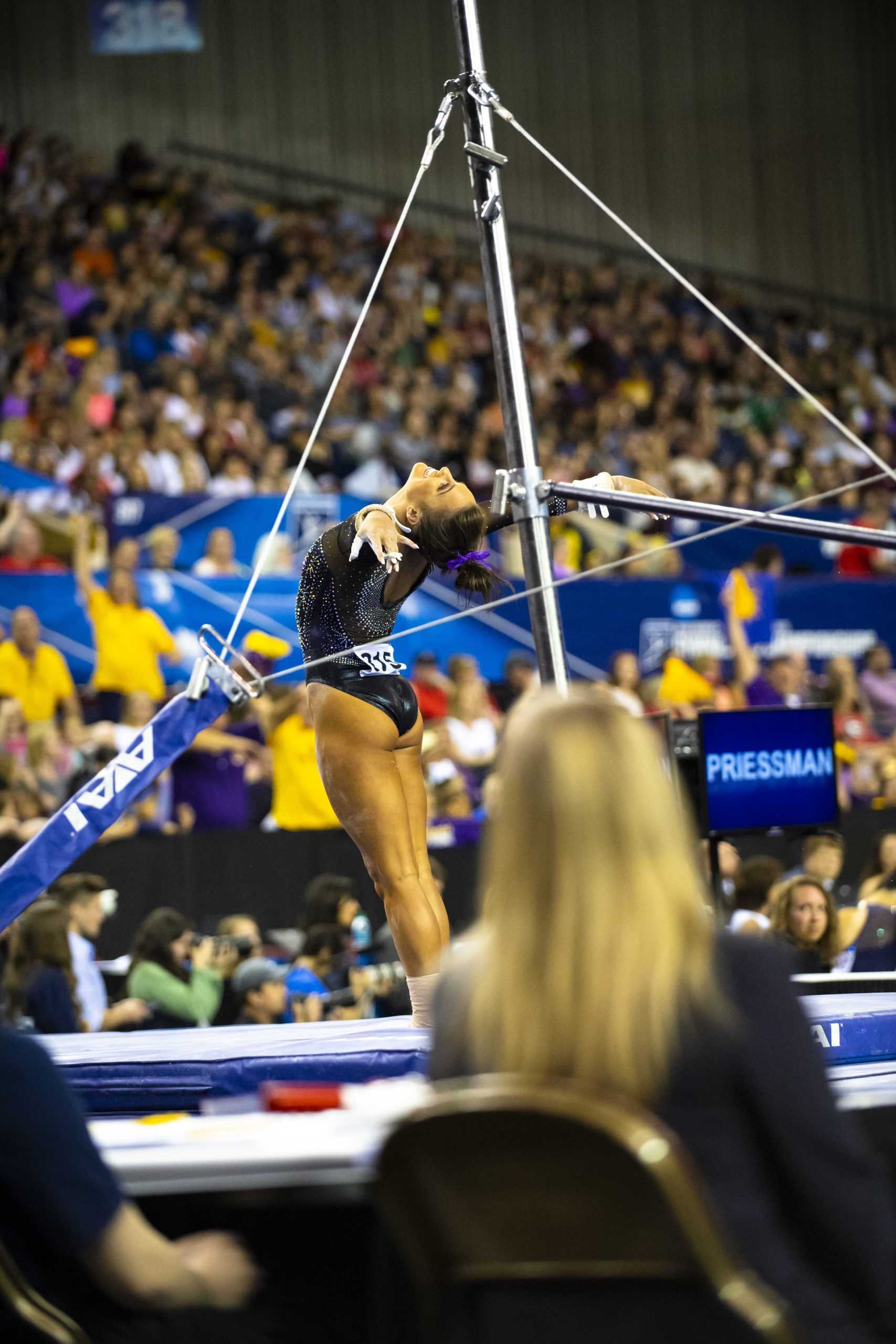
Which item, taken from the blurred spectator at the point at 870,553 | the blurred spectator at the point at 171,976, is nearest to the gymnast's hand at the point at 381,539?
the blurred spectator at the point at 171,976

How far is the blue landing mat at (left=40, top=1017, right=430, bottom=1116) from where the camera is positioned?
3568 mm

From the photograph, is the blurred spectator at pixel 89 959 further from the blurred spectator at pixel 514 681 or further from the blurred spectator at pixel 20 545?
the blurred spectator at pixel 514 681

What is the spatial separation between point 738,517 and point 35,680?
472 cm

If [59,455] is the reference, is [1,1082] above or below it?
below

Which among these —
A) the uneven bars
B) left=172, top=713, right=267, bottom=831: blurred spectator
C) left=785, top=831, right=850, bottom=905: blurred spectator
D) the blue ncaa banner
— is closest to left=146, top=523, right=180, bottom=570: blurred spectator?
left=172, top=713, right=267, bottom=831: blurred spectator

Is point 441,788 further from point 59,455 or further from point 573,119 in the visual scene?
point 573,119

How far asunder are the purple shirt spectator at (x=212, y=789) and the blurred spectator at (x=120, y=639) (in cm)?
48

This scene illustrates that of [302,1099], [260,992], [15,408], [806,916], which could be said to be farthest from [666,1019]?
[15,408]

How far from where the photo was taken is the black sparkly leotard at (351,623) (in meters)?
4.06

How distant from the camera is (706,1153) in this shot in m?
1.70

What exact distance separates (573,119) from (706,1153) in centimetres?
1578

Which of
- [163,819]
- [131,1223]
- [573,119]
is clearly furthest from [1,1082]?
[573,119]

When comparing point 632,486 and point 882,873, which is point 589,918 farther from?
point 882,873

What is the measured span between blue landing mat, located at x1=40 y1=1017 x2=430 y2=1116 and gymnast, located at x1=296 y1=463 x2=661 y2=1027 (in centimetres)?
31
